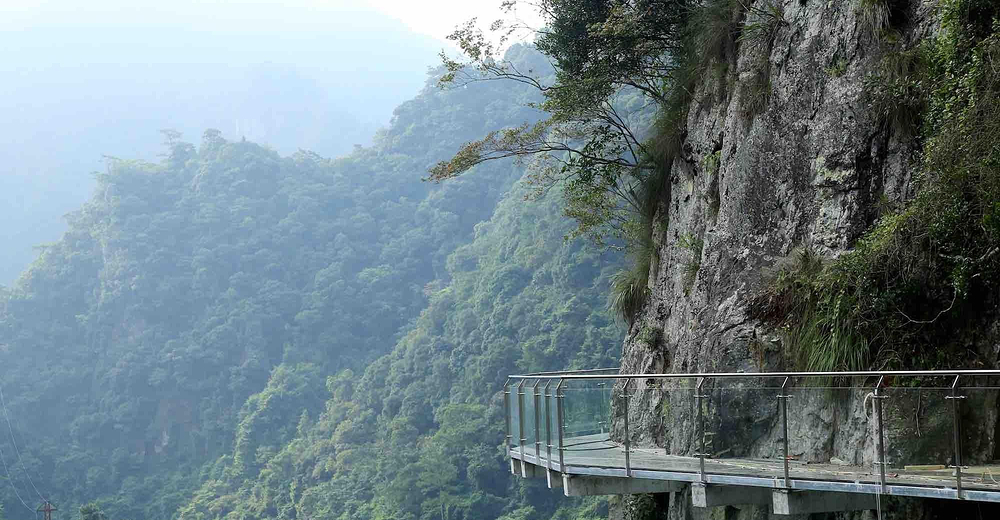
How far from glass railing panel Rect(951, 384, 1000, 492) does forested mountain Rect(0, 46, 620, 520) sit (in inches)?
1632

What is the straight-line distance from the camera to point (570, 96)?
1497cm

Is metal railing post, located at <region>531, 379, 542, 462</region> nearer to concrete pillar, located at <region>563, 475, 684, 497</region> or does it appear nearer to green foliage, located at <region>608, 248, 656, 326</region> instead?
concrete pillar, located at <region>563, 475, 684, 497</region>

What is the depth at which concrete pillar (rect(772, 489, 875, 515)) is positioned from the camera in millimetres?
6820

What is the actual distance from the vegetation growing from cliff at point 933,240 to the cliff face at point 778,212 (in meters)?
0.31

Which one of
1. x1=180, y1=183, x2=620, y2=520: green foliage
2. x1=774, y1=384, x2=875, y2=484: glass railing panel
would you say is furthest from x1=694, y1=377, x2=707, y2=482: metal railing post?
x1=180, y1=183, x2=620, y2=520: green foliage

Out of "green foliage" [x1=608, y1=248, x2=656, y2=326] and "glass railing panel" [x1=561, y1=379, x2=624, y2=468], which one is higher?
"green foliage" [x1=608, y1=248, x2=656, y2=326]

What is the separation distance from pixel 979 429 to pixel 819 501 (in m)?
1.37

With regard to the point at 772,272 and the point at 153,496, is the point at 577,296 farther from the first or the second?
the point at 772,272

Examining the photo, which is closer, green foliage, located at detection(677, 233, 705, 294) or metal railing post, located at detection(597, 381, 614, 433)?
metal railing post, located at detection(597, 381, 614, 433)

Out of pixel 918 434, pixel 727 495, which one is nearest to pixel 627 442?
pixel 727 495

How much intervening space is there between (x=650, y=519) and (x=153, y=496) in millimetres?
64461

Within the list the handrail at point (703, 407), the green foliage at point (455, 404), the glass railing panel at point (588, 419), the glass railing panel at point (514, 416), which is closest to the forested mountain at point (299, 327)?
the green foliage at point (455, 404)

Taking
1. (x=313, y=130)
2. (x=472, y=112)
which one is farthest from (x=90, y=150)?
(x=472, y=112)

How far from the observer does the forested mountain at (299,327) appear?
175ft
